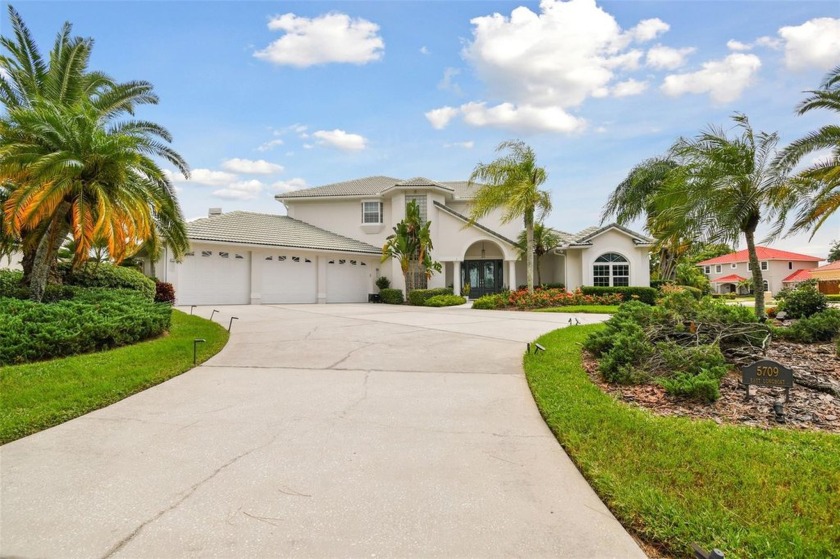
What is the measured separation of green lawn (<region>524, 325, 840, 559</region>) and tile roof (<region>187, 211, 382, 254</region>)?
65.5 ft

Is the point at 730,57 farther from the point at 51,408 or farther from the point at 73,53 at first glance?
the point at 73,53

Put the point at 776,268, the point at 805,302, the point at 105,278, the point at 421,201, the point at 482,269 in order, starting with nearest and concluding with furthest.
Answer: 1. the point at 805,302
2. the point at 105,278
3. the point at 421,201
4. the point at 482,269
5. the point at 776,268

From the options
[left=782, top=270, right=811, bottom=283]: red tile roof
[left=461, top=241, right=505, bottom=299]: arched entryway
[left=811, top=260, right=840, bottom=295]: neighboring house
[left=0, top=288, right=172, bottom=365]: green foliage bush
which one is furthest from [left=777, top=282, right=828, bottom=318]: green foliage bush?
[left=782, top=270, right=811, bottom=283]: red tile roof

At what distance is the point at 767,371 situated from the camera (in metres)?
4.79

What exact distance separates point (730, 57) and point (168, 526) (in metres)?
12.8

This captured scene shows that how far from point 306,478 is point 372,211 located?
2480 centimetres

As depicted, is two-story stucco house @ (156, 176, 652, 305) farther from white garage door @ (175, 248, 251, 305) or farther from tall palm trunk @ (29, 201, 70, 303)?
tall palm trunk @ (29, 201, 70, 303)

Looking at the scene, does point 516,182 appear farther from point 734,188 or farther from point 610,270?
point 734,188

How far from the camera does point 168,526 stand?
9.21ft

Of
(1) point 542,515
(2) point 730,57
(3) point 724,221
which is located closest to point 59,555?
(1) point 542,515

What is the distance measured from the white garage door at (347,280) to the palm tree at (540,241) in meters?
9.36

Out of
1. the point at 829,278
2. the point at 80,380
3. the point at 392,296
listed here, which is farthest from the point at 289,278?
the point at 829,278

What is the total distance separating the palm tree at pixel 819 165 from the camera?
33.6 ft

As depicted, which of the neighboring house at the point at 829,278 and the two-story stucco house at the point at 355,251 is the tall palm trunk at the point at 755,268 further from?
the neighboring house at the point at 829,278
